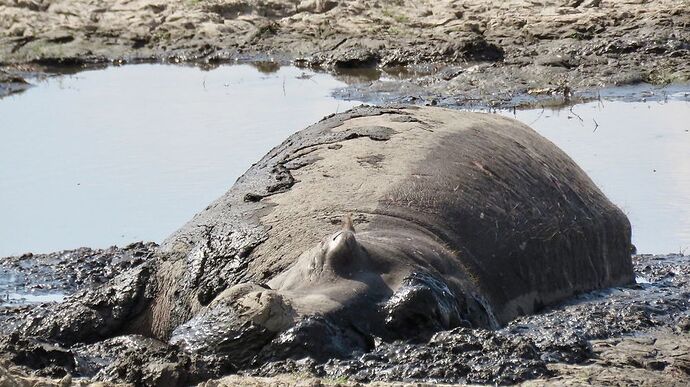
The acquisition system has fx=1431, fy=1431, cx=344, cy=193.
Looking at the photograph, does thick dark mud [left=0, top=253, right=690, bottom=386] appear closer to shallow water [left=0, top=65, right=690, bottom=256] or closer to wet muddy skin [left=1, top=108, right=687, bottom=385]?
wet muddy skin [left=1, top=108, right=687, bottom=385]

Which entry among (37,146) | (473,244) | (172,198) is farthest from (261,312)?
(37,146)

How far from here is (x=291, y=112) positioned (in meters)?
16.1

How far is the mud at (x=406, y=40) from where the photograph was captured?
1736cm

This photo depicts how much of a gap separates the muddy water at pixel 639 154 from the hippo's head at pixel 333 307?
424cm

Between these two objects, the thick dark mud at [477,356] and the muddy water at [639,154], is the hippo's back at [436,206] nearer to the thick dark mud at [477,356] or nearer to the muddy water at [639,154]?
the thick dark mud at [477,356]

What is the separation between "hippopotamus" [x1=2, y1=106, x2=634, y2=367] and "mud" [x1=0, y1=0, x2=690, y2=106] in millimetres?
8156

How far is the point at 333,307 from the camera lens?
5.52 meters

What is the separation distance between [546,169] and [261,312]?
127 inches

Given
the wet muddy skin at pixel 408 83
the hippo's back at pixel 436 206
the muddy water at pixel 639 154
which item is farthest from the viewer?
the muddy water at pixel 639 154

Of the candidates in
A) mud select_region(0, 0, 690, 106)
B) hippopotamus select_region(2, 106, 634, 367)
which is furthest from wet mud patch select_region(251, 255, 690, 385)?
mud select_region(0, 0, 690, 106)

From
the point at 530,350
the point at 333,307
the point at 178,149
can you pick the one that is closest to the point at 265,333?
the point at 333,307

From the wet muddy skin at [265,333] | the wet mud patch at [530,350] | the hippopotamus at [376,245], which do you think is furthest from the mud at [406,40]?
the wet mud patch at [530,350]

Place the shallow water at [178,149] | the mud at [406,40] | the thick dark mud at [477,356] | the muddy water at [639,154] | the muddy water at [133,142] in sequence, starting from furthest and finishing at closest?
the mud at [406,40] < the muddy water at [133,142] < the shallow water at [178,149] < the muddy water at [639,154] < the thick dark mud at [477,356]

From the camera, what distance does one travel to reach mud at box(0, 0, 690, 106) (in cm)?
1736
